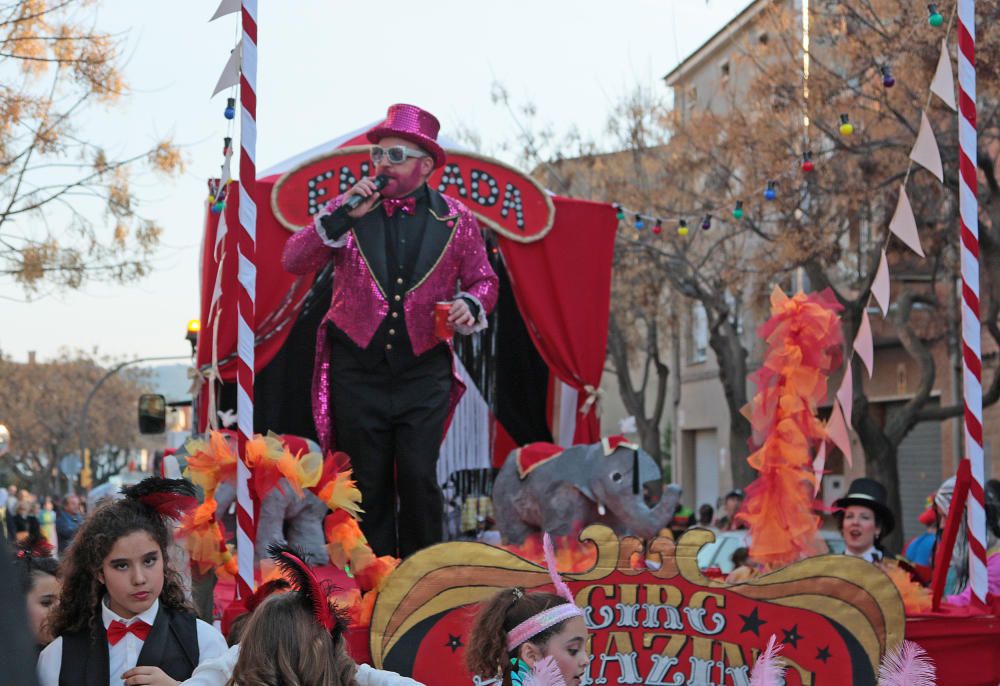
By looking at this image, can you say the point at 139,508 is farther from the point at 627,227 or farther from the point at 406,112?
the point at 627,227

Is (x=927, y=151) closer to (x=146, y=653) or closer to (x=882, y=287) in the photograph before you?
(x=882, y=287)

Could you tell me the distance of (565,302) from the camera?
1005 cm

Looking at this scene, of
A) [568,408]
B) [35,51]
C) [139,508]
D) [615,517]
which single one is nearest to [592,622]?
[139,508]

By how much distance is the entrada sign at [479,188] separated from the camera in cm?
930

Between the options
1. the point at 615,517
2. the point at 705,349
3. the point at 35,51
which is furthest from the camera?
the point at 705,349

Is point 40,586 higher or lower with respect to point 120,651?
higher

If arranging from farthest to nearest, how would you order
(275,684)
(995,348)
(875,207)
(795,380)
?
(995,348)
(875,207)
(795,380)
(275,684)

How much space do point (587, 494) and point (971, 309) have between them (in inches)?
125

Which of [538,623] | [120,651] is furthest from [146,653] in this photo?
[538,623]

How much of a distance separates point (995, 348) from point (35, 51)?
47.8ft

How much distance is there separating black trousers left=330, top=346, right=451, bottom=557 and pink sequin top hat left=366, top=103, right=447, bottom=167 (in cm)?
102

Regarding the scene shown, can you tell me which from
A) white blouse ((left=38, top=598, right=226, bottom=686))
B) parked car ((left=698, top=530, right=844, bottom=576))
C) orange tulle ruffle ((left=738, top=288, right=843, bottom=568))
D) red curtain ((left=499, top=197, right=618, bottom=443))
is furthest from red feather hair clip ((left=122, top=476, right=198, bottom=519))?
parked car ((left=698, top=530, right=844, bottom=576))

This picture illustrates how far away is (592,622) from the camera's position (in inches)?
206

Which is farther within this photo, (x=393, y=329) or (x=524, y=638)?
(x=393, y=329)
